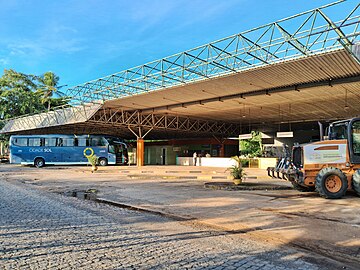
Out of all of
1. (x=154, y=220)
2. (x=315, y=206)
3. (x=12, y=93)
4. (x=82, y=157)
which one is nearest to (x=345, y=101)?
(x=315, y=206)

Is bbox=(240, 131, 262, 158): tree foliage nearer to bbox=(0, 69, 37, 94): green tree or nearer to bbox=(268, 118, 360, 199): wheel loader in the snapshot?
bbox=(268, 118, 360, 199): wheel loader

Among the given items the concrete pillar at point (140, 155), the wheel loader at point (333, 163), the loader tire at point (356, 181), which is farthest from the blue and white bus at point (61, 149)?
the loader tire at point (356, 181)

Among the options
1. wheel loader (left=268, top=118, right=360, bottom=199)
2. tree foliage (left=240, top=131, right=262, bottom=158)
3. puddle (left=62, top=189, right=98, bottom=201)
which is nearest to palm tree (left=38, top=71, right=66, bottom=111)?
tree foliage (left=240, top=131, right=262, bottom=158)

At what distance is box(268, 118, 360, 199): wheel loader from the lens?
10328mm

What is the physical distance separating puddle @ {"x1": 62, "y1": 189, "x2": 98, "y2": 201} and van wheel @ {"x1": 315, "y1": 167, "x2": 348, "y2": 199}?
747 centimetres

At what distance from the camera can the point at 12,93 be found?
47.8m

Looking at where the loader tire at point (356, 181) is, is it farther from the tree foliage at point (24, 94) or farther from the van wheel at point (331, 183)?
the tree foliage at point (24, 94)

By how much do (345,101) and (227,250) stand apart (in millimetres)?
22557

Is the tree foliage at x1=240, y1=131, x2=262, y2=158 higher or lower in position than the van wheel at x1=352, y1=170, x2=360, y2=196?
higher

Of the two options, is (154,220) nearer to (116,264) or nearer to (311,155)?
(116,264)

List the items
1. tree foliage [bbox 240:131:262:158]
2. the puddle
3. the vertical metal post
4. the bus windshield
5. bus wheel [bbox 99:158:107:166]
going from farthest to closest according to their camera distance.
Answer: bus wheel [bbox 99:158:107:166] → the vertical metal post → tree foliage [bbox 240:131:262:158] → the puddle → the bus windshield

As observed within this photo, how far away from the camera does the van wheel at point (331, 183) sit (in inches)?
405

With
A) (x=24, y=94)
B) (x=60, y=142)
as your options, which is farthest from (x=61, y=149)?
(x=24, y=94)

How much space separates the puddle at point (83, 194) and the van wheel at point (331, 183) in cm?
747
